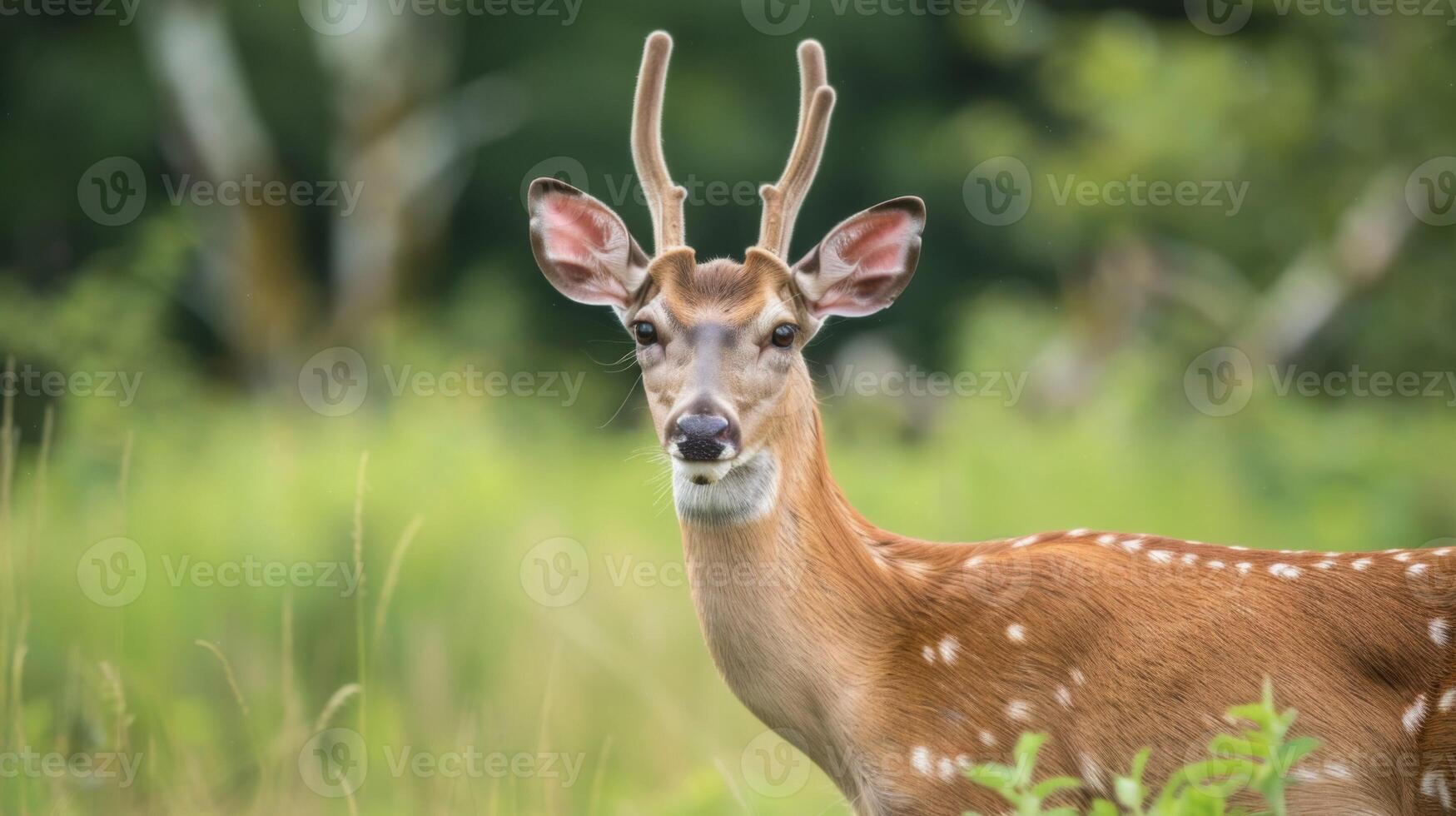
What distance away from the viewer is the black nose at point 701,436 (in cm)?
413

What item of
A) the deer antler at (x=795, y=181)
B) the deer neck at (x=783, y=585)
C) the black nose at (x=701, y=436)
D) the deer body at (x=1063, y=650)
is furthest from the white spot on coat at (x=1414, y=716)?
the deer antler at (x=795, y=181)

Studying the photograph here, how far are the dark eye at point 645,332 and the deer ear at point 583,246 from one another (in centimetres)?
21

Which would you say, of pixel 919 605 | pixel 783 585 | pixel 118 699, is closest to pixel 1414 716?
pixel 919 605

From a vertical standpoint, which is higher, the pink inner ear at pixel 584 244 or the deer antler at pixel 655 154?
the deer antler at pixel 655 154

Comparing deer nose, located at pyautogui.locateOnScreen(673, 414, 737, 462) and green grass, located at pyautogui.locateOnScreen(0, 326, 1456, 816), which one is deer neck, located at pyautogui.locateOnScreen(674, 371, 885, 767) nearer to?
deer nose, located at pyautogui.locateOnScreen(673, 414, 737, 462)

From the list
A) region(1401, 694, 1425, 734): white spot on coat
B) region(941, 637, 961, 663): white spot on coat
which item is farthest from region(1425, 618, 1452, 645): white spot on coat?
region(941, 637, 961, 663): white spot on coat

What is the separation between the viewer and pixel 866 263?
191 inches

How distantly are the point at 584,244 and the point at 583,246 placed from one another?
0.5 inches

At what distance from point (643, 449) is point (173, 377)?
627cm

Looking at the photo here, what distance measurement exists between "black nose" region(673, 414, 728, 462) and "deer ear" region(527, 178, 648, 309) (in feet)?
2.29

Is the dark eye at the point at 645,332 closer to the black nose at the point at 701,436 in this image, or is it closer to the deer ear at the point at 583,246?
the deer ear at the point at 583,246

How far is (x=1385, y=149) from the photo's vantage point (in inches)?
451

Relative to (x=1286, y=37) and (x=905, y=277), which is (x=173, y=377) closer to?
(x=905, y=277)

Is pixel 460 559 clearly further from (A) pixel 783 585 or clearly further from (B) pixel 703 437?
(B) pixel 703 437
